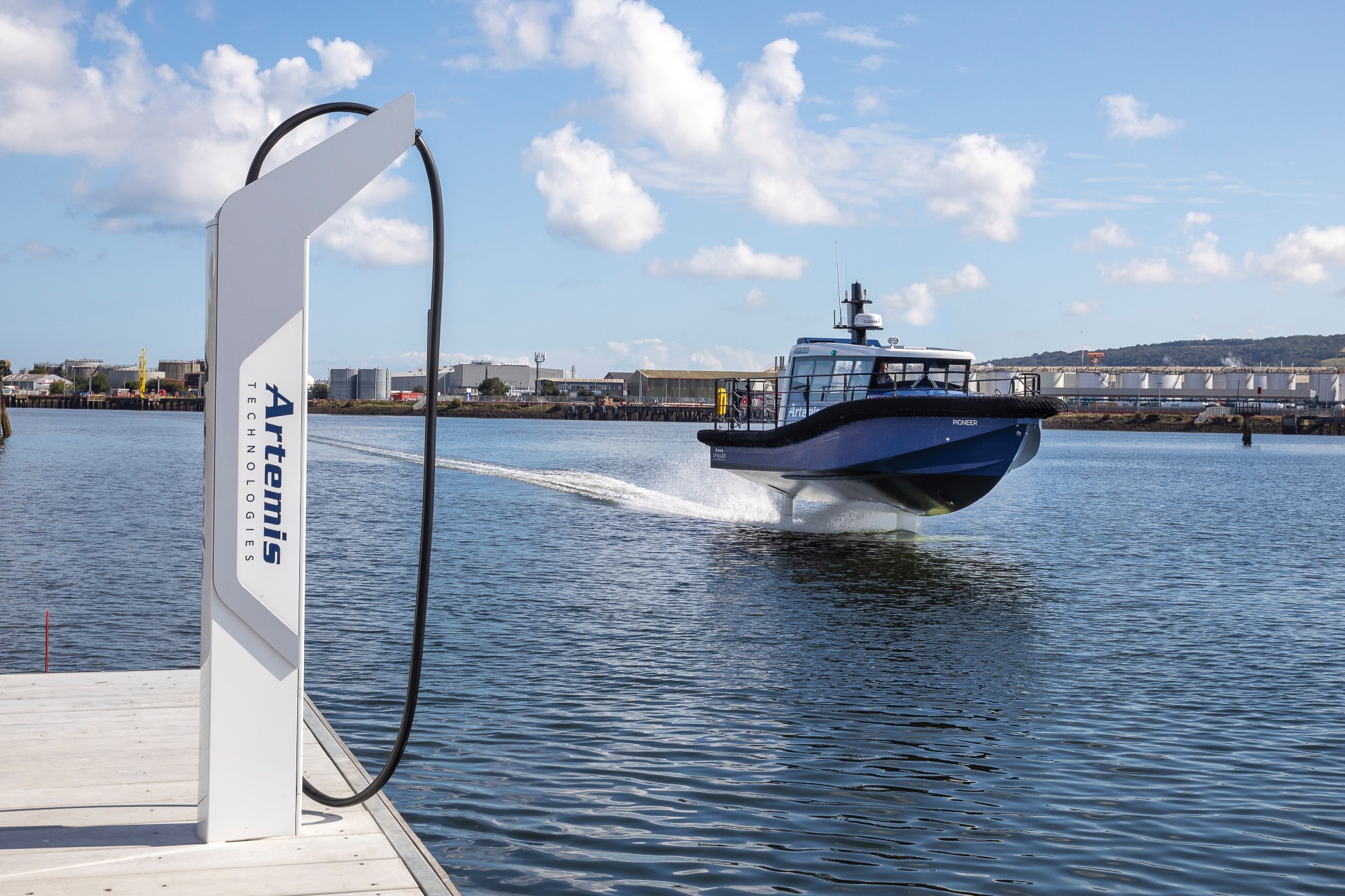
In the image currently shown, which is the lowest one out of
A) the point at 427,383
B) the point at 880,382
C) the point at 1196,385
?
the point at 427,383

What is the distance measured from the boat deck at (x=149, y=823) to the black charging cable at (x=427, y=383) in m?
0.15

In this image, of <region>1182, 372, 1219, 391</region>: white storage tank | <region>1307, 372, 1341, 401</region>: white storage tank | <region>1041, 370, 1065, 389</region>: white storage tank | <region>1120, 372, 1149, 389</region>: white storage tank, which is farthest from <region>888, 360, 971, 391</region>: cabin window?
<region>1182, 372, 1219, 391</region>: white storage tank

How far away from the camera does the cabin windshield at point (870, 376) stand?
23.0m

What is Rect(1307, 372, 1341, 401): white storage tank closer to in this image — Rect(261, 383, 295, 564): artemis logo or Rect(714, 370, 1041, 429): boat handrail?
Rect(714, 370, 1041, 429): boat handrail

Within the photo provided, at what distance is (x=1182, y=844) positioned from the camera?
7.12m

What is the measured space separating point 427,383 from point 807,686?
686cm

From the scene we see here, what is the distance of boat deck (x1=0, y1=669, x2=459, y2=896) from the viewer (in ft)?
14.2

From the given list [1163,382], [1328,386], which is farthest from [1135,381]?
[1328,386]

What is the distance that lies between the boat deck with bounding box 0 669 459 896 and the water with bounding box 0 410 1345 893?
1.45 metres

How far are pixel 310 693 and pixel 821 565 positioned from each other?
40.3 feet

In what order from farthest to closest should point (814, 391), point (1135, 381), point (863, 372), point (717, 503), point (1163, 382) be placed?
point (1135, 381)
point (1163, 382)
point (717, 503)
point (814, 391)
point (863, 372)

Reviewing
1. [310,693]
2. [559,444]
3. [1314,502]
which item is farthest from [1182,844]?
[559,444]

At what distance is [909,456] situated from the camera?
867 inches

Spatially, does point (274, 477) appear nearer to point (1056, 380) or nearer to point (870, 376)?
point (870, 376)
